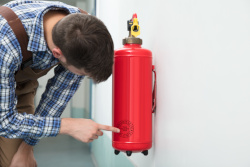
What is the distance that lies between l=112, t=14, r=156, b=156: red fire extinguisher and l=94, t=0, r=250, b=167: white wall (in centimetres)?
7

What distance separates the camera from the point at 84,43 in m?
0.83

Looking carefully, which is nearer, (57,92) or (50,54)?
(50,54)

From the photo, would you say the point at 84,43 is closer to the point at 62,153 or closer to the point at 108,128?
the point at 108,128

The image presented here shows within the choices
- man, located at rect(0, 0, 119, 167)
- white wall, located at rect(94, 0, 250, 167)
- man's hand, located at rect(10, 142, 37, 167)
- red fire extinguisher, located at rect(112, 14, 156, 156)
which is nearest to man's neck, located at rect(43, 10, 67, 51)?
man, located at rect(0, 0, 119, 167)

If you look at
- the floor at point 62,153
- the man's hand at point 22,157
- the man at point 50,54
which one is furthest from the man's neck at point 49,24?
the floor at point 62,153

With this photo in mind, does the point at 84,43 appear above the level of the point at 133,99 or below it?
above

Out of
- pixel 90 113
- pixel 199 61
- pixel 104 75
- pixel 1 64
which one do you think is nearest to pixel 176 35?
pixel 199 61

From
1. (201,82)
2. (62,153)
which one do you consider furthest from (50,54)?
(62,153)

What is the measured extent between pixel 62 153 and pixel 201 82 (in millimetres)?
2474

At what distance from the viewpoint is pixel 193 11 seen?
816mm

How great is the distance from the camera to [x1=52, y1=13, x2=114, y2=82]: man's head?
833 millimetres

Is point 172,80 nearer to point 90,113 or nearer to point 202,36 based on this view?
point 202,36

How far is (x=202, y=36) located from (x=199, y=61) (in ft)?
0.25

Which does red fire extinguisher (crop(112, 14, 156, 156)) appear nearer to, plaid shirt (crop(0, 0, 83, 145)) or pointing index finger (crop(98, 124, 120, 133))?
pointing index finger (crop(98, 124, 120, 133))
